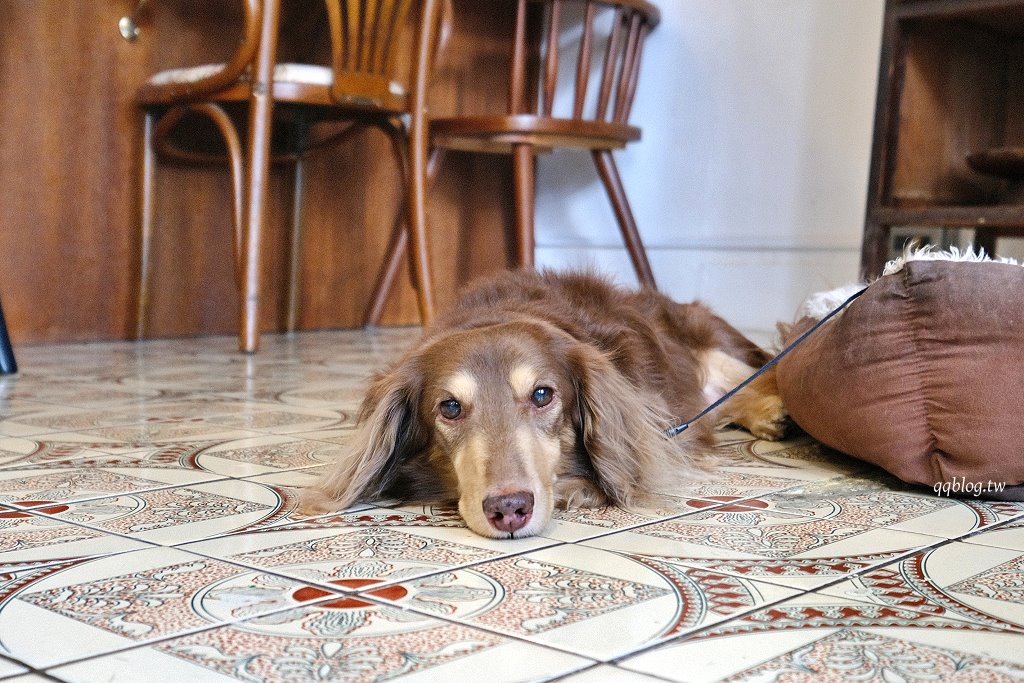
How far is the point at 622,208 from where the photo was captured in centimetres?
493

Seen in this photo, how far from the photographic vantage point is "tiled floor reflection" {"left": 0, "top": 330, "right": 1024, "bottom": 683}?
3.34 feet

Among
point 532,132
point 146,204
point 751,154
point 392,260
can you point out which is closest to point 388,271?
point 392,260

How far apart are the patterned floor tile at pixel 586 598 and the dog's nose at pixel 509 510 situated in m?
0.10

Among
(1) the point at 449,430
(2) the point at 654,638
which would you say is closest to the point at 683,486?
(1) the point at 449,430

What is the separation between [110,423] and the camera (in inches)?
97.0

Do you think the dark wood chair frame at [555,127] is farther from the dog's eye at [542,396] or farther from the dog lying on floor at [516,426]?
the dog's eye at [542,396]

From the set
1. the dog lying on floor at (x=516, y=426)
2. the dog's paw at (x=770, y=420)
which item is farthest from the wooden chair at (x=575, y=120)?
the dog lying on floor at (x=516, y=426)

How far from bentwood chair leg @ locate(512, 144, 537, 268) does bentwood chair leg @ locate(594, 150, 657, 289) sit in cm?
49

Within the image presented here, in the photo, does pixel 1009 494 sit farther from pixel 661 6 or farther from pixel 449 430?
pixel 661 6

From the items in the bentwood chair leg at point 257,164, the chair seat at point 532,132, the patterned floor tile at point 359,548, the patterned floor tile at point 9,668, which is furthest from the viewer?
the chair seat at point 532,132

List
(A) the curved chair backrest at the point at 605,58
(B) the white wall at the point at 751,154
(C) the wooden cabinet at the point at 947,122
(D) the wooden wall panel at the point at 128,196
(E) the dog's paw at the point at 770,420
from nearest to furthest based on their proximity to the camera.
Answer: (E) the dog's paw at the point at 770,420, (C) the wooden cabinet at the point at 947,122, (D) the wooden wall panel at the point at 128,196, (B) the white wall at the point at 751,154, (A) the curved chair backrest at the point at 605,58

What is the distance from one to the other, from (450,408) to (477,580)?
484 millimetres

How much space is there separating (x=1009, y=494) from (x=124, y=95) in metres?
3.51

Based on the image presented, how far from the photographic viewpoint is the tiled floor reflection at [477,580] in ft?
3.34
